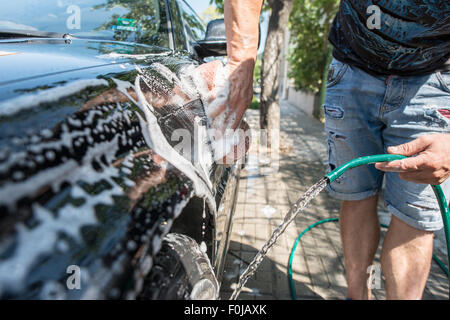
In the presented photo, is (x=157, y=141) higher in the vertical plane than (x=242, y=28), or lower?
lower

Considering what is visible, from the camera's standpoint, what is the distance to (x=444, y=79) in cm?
129

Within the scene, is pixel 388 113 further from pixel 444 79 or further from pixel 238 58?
pixel 238 58

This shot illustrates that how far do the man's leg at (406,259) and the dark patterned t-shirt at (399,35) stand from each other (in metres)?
0.82

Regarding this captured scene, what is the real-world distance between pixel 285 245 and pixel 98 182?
2.33m

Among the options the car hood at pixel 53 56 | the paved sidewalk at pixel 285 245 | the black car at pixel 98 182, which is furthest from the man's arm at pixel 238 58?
the paved sidewalk at pixel 285 245

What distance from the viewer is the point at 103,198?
508 millimetres

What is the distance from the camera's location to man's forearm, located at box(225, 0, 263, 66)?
1.17 m

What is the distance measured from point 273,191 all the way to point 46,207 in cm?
345

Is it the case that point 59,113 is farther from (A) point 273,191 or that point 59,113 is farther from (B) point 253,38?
(A) point 273,191

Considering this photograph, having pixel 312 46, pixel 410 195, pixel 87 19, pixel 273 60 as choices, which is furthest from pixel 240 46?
pixel 312 46

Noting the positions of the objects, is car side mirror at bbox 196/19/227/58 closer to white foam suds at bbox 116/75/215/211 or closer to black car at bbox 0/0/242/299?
black car at bbox 0/0/242/299

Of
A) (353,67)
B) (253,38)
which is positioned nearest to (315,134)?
(353,67)

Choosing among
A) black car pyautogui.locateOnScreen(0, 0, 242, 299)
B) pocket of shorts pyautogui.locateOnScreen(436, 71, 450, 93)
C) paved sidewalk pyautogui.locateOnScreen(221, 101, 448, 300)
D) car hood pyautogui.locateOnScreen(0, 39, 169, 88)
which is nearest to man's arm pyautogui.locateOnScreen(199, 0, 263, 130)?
black car pyautogui.locateOnScreen(0, 0, 242, 299)

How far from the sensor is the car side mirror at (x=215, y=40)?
1.92 m
